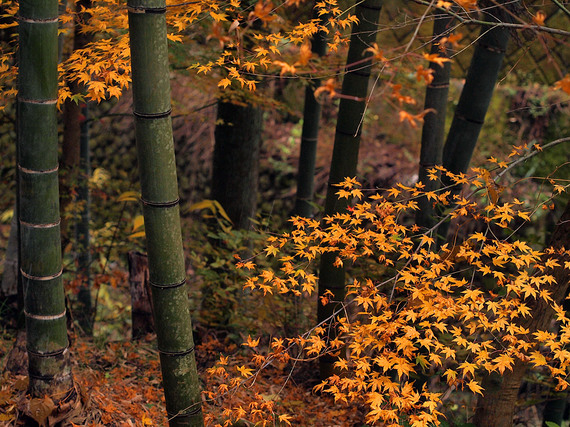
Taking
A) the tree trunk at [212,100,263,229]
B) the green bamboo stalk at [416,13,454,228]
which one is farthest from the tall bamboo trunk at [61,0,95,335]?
the green bamboo stalk at [416,13,454,228]

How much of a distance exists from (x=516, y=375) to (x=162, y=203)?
2162 millimetres

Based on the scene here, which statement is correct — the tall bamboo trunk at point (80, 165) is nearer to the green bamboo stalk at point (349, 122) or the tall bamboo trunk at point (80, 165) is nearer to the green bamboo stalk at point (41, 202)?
the green bamboo stalk at point (41, 202)

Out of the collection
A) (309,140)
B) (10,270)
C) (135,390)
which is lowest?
(135,390)

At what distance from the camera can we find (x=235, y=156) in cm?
443

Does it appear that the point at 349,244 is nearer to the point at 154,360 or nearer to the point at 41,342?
the point at 41,342

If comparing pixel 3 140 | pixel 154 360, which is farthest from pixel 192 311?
pixel 3 140

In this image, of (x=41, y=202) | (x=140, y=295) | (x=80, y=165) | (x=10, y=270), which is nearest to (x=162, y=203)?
(x=41, y=202)

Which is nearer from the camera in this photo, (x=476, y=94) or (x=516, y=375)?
(x=516, y=375)

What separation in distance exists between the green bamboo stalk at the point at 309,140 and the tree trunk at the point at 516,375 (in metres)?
1.99

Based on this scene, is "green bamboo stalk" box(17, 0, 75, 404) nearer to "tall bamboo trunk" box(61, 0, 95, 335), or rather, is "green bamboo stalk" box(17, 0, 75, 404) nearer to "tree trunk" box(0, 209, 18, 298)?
"tall bamboo trunk" box(61, 0, 95, 335)

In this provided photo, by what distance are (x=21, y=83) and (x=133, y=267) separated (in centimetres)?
243

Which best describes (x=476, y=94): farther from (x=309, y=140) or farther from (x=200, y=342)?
(x=200, y=342)

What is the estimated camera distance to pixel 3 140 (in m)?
7.39

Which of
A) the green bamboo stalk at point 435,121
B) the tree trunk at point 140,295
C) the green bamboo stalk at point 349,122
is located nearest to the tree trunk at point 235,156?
the tree trunk at point 140,295
